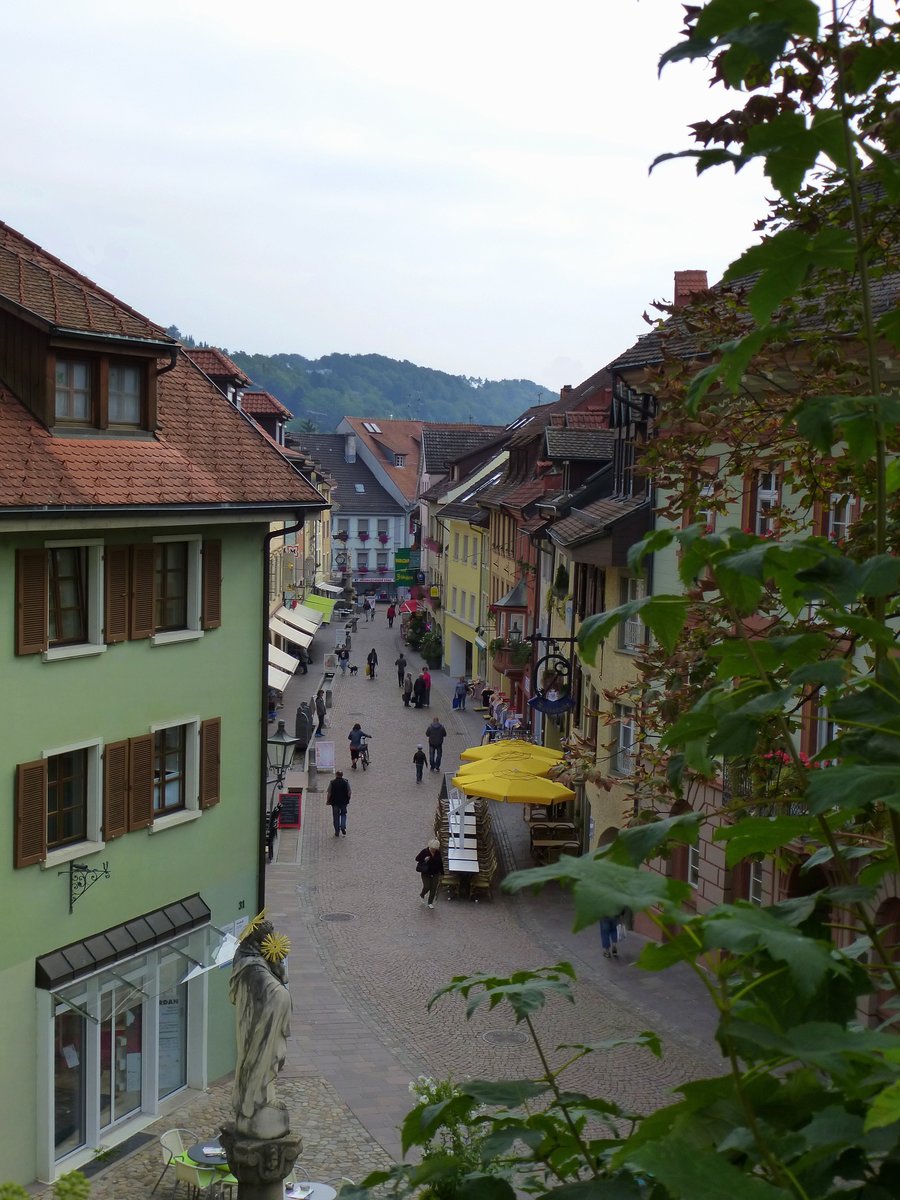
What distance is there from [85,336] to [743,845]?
14.4m

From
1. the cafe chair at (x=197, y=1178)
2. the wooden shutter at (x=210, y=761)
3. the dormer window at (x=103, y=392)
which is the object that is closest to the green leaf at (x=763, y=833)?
the cafe chair at (x=197, y=1178)

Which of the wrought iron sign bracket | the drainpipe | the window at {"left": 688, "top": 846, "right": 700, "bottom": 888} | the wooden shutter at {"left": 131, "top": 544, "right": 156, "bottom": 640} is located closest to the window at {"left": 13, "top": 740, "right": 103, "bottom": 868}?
the wrought iron sign bracket

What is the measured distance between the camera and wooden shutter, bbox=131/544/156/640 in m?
16.4

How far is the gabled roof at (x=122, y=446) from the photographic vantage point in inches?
584

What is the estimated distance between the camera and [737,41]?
2.24 m

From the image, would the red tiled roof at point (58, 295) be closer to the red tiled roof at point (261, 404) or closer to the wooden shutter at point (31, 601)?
the wooden shutter at point (31, 601)

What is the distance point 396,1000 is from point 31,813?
8259mm

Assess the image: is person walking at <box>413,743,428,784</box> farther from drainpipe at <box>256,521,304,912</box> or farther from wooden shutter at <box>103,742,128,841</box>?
wooden shutter at <box>103,742,128,841</box>

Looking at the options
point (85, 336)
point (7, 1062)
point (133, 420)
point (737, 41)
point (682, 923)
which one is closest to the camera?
point (682, 923)

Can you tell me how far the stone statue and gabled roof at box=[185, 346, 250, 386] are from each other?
64.2ft

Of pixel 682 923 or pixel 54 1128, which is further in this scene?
pixel 54 1128

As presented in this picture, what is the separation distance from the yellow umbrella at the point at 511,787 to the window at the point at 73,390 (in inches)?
547

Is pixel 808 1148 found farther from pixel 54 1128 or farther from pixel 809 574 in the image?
pixel 54 1128

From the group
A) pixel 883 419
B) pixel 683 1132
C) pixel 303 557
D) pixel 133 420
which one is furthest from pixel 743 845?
pixel 303 557
